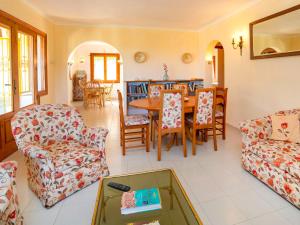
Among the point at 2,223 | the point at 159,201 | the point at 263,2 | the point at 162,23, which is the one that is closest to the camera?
the point at 2,223

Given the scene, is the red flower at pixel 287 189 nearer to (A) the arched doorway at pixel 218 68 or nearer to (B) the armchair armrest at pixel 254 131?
(B) the armchair armrest at pixel 254 131

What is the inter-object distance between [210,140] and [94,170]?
7.64 feet

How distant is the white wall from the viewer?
3.16m

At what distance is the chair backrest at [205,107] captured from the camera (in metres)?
3.01

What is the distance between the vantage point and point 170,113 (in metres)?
2.91

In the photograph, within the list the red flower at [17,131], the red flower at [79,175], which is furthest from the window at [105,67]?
the red flower at [79,175]

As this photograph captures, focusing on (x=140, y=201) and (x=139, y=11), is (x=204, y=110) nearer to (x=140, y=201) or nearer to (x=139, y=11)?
(x=140, y=201)

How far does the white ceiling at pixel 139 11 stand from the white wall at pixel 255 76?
0.98 ft

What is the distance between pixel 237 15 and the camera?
4.38 metres

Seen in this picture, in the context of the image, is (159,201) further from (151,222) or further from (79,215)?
(79,215)

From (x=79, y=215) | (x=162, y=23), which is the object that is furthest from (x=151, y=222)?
(x=162, y=23)

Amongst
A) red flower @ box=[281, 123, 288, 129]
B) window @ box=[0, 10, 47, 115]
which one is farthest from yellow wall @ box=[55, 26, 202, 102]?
red flower @ box=[281, 123, 288, 129]

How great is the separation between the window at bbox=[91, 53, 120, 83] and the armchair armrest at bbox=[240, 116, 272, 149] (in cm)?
829

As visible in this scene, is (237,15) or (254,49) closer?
(254,49)
